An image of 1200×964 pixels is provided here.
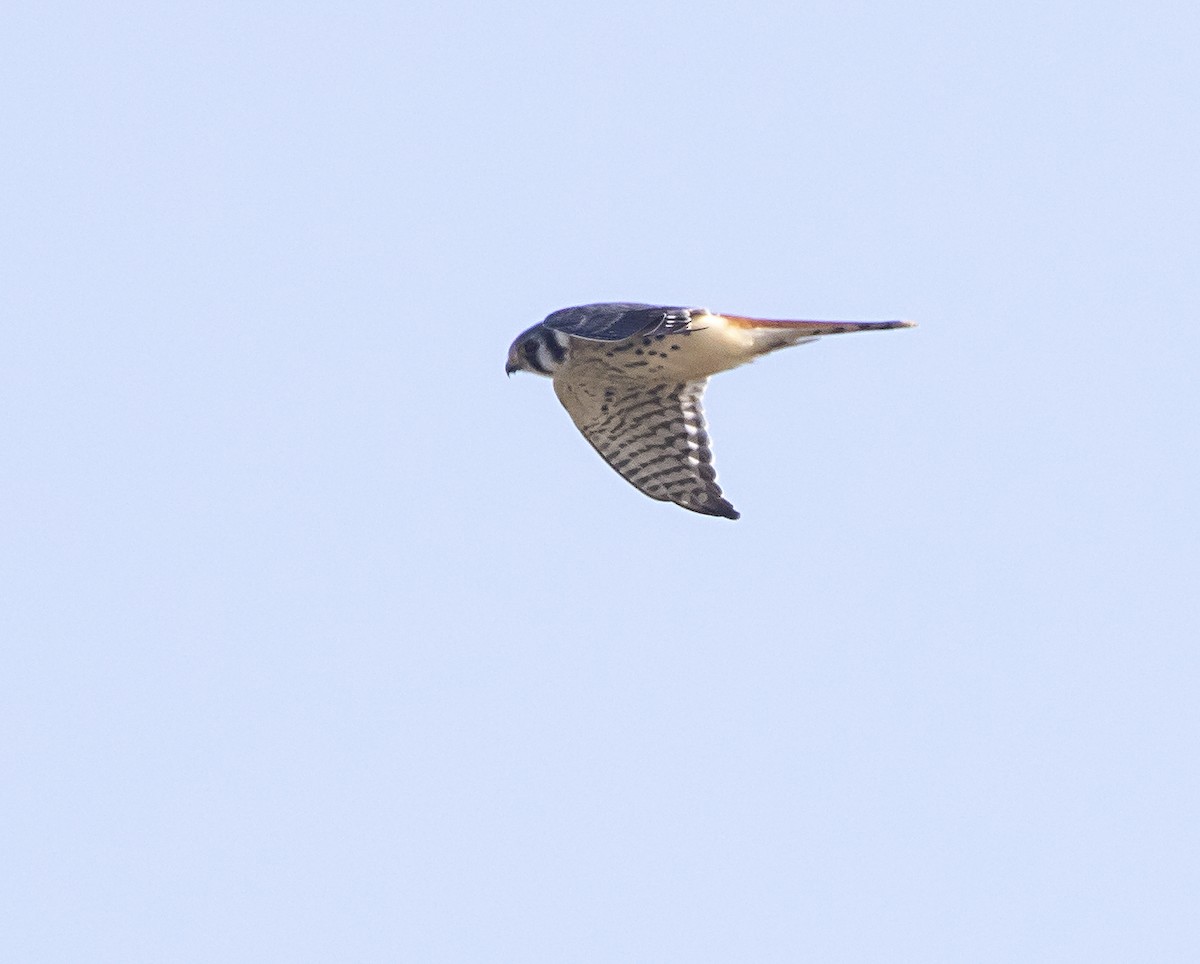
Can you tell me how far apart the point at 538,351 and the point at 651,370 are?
Result: 0.64 meters

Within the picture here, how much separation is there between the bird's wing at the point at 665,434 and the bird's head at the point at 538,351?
0.26 metres

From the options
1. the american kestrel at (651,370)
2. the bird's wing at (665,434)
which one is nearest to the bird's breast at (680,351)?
the american kestrel at (651,370)

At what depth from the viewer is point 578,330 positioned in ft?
34.2

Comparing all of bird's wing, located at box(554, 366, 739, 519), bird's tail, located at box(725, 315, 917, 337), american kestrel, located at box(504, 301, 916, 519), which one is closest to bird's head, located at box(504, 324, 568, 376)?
american kestrel, located at box(504, 301, 916, 519)

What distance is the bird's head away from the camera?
10.9 metres

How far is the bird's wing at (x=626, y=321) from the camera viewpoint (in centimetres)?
1017

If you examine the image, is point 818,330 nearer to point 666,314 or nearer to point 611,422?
point 666,314

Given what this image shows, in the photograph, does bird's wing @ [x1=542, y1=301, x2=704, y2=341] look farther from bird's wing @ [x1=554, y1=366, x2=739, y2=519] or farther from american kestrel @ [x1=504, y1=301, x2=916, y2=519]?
bird's wing @ [x1=554, y1=366, x2=739, y2=519]

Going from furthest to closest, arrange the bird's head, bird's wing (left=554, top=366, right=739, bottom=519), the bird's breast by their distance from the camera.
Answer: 1. bird's wing (left=554, top=366, right=739, bottom=519)
2. the bird's head
3. the bird's breast

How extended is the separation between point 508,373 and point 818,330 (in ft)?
6.26

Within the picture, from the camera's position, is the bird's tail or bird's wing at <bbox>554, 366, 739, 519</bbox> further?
bird's wing at <bbox>554, 366, 739, 519</bbox>

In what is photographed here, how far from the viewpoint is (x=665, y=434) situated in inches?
451

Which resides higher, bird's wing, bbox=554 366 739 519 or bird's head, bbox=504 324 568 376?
bird's head, bbox=504 324 568 376

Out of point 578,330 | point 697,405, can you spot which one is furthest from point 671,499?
point 578,330
